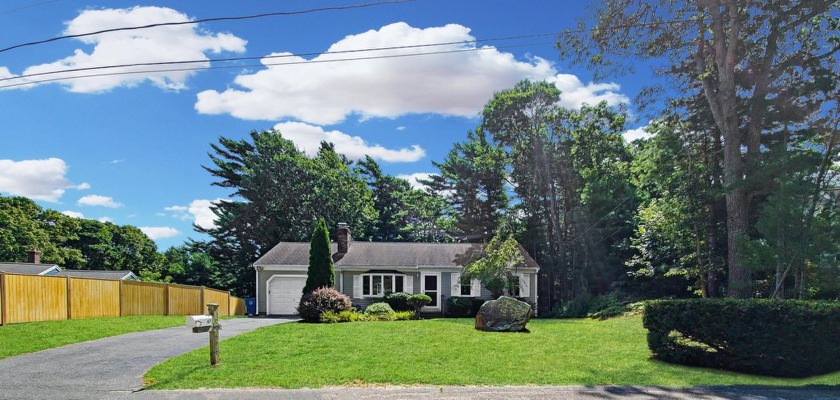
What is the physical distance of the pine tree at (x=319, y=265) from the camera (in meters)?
21.0

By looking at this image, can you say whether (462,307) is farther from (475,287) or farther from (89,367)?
(89,367)

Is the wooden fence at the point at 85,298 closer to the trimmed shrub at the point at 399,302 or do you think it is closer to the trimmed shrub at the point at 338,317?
the trimmed shrub at the point at 338,317

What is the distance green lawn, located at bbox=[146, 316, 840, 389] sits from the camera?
810 centimetres

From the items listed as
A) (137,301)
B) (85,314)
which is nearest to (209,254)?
(137,301)

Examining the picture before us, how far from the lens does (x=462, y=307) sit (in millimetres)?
25219

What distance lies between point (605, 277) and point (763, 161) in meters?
18.8

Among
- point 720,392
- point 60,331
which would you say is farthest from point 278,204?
point 720,392

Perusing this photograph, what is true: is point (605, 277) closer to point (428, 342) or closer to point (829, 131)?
point (829, 131)

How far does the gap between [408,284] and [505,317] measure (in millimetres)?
11683

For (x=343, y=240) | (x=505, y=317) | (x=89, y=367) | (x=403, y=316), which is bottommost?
(x=403, y=316)

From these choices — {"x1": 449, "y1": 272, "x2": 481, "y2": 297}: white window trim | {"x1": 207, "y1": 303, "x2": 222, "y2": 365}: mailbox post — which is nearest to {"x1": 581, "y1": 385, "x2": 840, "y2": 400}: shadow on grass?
{"x1": 207, "y1": 303, "x2": 222, "y2": 365}: mailbox post

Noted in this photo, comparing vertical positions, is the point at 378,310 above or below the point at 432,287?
below

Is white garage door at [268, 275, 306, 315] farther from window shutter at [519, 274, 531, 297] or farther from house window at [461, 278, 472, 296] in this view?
window shutter at [519, 274, 531, 297]

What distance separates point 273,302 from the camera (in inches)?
1041
